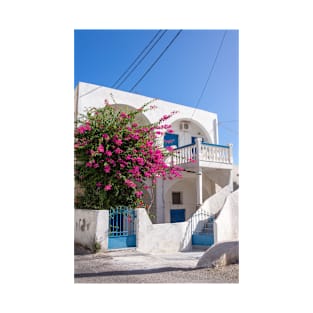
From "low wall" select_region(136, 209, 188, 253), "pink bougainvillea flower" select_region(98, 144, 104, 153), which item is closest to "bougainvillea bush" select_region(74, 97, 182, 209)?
"pink bougainvillea flower" select_region(98, 144, 104, 153)

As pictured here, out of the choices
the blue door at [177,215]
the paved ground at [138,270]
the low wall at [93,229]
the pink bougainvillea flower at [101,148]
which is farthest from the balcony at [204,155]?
the paved ground at [138,270]

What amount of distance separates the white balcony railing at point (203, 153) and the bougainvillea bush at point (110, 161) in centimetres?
206

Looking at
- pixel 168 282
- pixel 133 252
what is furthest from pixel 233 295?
pixel 133 252

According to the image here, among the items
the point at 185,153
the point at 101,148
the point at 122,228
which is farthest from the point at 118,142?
the point at 185,153

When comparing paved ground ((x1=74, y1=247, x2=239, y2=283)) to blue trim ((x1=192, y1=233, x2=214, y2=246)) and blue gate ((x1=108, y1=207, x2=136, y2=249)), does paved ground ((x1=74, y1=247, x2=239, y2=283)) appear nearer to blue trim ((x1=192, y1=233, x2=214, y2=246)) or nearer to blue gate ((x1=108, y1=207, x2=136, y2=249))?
blue gate ((x1=108, y1=207, x2=136, y2=249))

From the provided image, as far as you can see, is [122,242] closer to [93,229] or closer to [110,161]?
[93,229]

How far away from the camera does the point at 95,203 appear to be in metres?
A: 5.91

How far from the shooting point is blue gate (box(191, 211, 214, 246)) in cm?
696

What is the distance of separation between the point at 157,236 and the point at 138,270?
169 centimetres

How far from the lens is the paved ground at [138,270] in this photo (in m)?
4.08

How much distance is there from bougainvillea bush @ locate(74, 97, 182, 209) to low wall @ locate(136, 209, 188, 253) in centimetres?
46

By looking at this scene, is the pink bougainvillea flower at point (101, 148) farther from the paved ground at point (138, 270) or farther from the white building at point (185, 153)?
the paved ground at point (138, 270)
